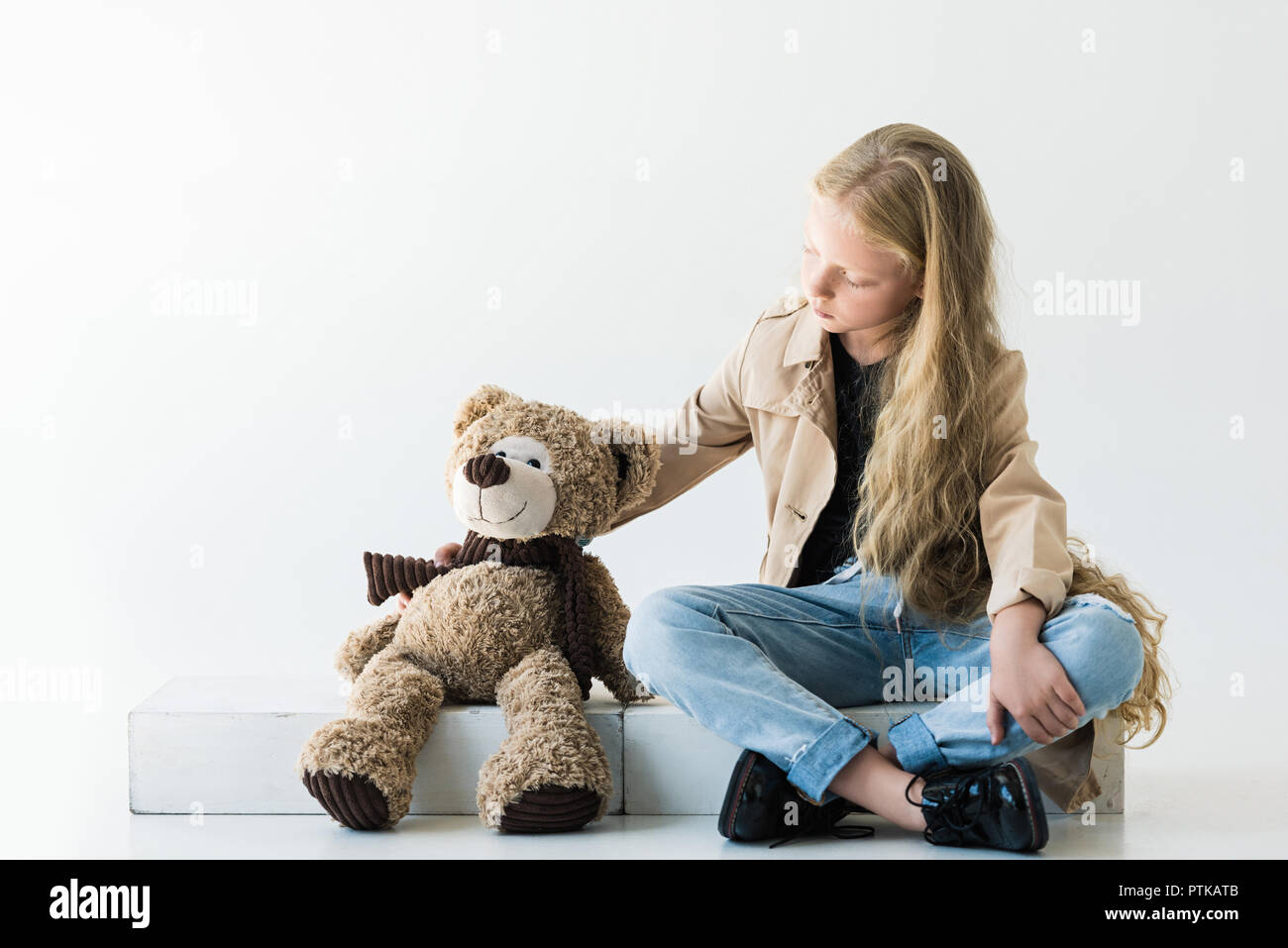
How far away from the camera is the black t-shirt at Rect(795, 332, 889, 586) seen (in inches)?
67.4

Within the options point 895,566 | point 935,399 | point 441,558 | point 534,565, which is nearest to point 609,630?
point 534,565

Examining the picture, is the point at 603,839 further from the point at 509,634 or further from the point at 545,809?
the point at 509,634

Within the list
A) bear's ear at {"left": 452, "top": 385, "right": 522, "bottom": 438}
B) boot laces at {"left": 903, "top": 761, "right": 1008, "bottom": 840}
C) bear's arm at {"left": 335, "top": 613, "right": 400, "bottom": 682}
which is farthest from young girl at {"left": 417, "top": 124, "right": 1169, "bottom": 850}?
bear's arm at {"left": 335, "top": 613, "right": 400, "bottom": 682}

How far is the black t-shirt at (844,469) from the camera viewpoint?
1712 mm

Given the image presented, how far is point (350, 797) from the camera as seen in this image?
1471 millimetres

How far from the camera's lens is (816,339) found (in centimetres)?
173

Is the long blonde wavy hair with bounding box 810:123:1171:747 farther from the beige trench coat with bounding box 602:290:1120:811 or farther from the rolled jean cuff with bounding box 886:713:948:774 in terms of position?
the rolled jean cuff with bounding box 886:713:948:774

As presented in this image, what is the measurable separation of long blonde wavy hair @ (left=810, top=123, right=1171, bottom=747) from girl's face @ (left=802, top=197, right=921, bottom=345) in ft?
0.05

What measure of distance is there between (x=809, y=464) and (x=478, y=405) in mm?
394

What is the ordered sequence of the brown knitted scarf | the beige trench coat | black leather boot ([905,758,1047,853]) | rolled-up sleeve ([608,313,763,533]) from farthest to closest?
rolled-up sleeve ([608,313,763,533])
the brown knitted scarf
the beige trench coat
black leather boot ([905,758,1047,853])

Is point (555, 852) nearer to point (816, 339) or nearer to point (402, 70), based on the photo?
point (816, 339)

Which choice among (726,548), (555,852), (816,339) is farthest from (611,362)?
(555,852)

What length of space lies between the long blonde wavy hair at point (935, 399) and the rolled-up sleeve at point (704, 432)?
236 mm

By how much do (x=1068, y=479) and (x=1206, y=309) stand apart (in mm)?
390
